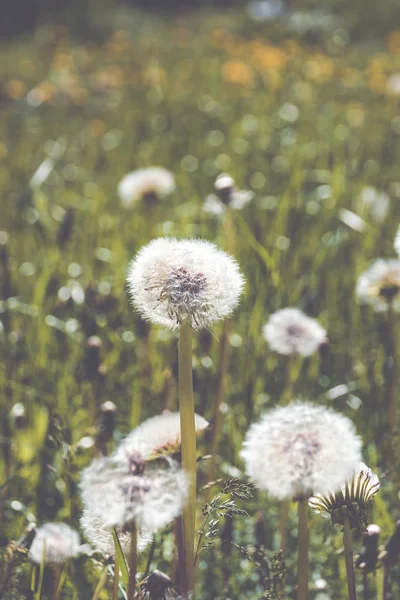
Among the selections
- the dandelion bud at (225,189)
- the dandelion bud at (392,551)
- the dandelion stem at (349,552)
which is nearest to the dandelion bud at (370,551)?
the dandelion bud at (392,551)

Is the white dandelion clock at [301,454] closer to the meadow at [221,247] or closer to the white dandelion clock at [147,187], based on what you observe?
the meadow at [221,247]

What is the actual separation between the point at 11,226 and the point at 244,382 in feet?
4.43

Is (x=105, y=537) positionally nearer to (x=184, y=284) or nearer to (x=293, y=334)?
(x=184, y=284)

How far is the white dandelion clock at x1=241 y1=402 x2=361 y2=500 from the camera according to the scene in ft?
2.40

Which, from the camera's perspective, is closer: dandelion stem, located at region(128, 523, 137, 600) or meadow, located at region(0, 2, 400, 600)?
dandelion stem, located at region(128, 523, 137, 600)

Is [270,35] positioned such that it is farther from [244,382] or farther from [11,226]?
[244,382]

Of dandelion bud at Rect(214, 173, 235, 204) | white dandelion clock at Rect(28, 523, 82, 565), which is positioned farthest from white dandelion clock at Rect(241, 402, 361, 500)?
dandelion bud at Rect(214, 173, 235, 204)

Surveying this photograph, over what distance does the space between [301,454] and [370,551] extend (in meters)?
0.31

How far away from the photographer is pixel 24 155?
3771 millimetres

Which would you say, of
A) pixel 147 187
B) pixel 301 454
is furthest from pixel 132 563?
pixel 147 187

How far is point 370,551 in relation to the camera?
98cm

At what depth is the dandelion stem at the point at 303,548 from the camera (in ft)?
2.52

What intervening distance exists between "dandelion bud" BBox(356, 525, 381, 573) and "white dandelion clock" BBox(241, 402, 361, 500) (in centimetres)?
23

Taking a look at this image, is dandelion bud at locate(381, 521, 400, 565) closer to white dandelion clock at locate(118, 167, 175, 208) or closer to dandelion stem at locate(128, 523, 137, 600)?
dandelion stem at locate(128, 523, 137, 600)
